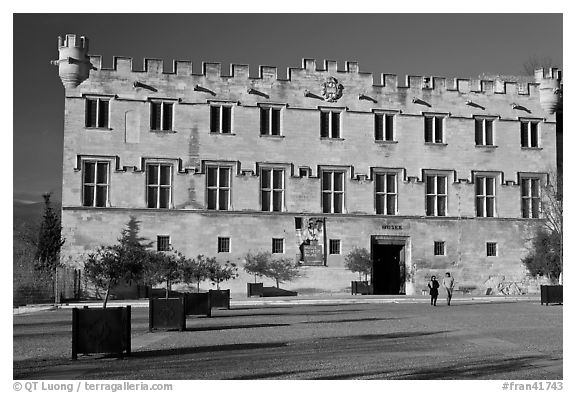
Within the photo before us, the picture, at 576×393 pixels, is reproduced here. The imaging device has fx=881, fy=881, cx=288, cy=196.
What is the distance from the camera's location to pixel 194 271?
4588 centimetres

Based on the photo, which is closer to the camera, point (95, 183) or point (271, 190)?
point (95, 183)

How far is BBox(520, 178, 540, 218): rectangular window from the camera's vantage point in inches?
2040

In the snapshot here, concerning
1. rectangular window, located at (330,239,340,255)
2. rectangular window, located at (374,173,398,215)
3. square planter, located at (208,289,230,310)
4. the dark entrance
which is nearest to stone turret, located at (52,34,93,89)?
rectangular window, located at (330,239,340,255)

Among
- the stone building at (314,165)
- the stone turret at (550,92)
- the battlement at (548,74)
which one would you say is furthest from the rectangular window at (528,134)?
the battlement at (548,74)

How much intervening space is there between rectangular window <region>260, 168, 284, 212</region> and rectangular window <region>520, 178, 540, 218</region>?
A: 1459cm

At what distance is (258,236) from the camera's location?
4756cm

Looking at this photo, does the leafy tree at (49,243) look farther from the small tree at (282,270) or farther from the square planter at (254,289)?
the small tree at (282,270)

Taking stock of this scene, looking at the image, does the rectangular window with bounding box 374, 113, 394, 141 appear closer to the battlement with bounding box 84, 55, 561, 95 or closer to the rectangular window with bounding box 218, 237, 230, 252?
the battlement with bounding box 84, 55, 561, 95

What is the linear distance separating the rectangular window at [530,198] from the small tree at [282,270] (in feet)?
47.0

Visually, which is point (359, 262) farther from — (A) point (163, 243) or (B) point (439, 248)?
(A) point (163, 243)

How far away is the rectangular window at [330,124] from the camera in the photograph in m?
49.4

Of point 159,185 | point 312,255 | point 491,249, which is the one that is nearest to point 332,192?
point 312,255

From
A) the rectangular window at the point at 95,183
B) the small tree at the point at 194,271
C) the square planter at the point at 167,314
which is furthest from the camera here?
the rectangular window at the point at 95,183

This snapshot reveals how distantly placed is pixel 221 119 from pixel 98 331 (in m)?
32.7
